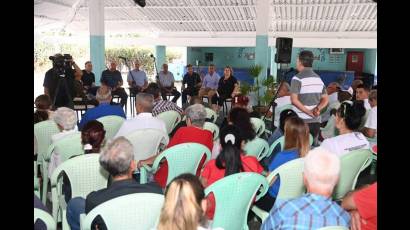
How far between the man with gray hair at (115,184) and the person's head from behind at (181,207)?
0.47 meters

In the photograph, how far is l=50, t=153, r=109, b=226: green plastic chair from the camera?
2756 mm

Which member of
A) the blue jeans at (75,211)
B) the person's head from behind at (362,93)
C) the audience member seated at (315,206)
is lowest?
the blue jeans at (75,211)

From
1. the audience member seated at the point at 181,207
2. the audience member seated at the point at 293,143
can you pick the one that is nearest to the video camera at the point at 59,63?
the audience member seated at the point at 293,143

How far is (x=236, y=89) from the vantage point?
947 centimetres

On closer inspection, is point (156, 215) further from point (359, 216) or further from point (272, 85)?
point (272, 85)

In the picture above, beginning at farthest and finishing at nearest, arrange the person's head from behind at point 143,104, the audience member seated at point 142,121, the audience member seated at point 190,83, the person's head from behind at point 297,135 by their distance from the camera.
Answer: the audience member seated at point 190,83 → the person's head from behind at point 143,104 → the audience member seated at point 142,121 → the person's head from behind at point 297,135

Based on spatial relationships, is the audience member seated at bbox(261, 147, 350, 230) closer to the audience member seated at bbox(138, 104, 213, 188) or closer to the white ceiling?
the audience member seated at bbox(138, 104, 213, 188)

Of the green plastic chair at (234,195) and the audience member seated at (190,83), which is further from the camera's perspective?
the audience member seated at (190,83)

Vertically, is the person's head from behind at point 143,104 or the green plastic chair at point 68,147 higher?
the person's head from behind at point 143,104

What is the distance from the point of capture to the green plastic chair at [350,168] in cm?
313

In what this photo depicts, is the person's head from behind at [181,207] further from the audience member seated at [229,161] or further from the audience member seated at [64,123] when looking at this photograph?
the audience member seated at [64,123]

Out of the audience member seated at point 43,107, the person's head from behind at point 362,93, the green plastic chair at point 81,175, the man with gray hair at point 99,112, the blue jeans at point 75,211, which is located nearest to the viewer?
the blue jeans at point 75,211
